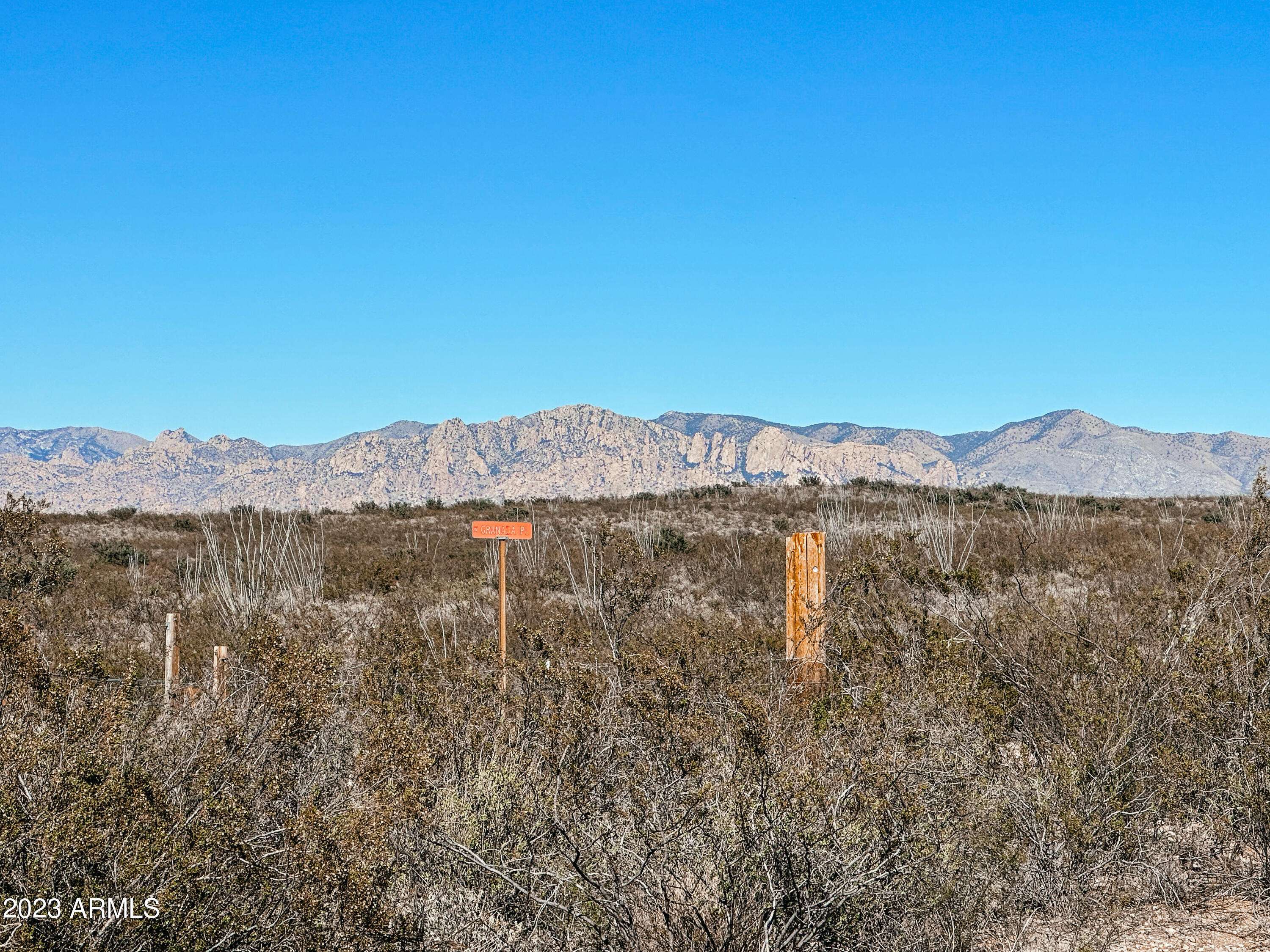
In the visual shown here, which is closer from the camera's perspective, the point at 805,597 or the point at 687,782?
the point at 687,782

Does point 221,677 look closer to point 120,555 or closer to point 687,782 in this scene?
point 687,782

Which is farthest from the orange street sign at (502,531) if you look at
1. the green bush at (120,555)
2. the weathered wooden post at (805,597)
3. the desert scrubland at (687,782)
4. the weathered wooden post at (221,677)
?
the green bush at (120,555)

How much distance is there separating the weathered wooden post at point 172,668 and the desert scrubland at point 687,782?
0.61 ft

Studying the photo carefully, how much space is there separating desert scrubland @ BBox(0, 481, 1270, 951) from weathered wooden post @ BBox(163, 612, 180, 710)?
19cm

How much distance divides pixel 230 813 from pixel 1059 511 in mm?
25048

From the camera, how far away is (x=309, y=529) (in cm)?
2569

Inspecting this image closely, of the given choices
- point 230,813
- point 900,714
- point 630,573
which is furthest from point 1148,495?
point 230,813

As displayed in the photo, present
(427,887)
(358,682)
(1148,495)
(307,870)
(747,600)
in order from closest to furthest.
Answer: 1. (307,870)
2. (427,887)
3. (358,682)
4. (747,600)
5. (1148,495)

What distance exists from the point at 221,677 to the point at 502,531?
3381 millimetres

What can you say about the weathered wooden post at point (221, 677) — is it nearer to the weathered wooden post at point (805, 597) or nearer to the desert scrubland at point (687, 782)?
the desert scrubland at point (687, 782)

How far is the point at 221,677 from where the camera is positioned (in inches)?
236

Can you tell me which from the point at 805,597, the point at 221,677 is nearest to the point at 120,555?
the point at 221,677

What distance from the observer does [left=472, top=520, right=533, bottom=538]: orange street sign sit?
8.91 m

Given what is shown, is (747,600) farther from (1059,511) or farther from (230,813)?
(1059,511)
